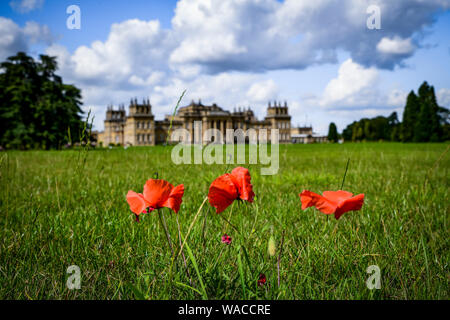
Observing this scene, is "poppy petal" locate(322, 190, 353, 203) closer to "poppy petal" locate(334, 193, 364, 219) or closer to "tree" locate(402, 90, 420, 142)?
"poppy petal" locate(334, 193, 364, 219)

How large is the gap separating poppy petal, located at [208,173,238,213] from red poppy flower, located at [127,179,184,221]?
9 centimetres

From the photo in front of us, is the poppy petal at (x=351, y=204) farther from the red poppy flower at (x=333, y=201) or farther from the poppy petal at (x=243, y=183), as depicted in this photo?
the poppy petal at (x=243, y=183)

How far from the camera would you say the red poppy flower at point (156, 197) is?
0.81 m

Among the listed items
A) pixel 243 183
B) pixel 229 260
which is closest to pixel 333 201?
pixel 243 183

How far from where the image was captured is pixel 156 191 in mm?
810

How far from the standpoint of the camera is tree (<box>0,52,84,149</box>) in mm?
28719

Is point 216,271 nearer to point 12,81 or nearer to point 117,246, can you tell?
point 117,246

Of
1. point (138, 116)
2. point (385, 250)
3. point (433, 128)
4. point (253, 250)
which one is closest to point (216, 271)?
point (253, 250)

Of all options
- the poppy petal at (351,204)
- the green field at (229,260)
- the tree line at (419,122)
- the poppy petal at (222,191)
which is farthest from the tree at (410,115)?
the poppy petal at (222,191)

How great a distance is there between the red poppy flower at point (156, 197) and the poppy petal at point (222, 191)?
0.09m

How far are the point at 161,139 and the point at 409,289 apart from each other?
99.9 metres

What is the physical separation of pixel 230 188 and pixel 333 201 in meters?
0.27

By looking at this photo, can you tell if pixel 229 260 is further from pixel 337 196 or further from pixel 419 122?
pixel 419 122
